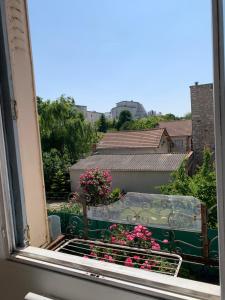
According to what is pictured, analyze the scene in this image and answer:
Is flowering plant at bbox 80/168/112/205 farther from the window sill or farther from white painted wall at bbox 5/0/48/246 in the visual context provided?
the window sill

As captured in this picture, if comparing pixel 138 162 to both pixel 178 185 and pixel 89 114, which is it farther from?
pixel 89 114

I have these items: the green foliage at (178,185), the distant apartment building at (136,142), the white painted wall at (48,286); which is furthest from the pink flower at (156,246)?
the white painted wall at (48,286)

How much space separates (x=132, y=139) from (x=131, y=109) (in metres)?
0.13

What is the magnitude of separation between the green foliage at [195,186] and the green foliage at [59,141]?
385 millimetres

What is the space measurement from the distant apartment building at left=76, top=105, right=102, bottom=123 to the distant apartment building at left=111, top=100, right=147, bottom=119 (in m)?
0.08

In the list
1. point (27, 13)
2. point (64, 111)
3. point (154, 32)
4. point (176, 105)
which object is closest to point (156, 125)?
point (176, 105)

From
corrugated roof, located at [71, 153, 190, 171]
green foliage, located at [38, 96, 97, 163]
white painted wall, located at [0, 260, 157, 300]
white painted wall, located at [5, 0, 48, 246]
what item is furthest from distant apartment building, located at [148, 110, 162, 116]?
white painted wall, located at [0, 260, 157, 300]

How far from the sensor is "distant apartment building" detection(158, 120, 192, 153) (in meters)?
0.85

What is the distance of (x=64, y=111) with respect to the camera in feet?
4.09

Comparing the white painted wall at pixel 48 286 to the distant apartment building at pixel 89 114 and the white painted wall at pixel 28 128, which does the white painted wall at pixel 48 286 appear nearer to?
the white painted wall at pixel 28 128

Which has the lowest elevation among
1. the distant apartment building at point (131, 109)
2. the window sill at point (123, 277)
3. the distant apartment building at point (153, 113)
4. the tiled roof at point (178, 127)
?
the window sill at point (123, 277)

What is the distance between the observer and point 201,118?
0.69 m

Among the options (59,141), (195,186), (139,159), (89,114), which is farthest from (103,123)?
(195,186)

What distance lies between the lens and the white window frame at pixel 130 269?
46 cm
